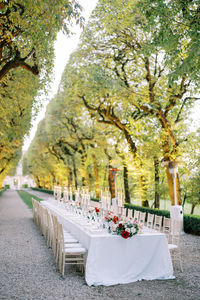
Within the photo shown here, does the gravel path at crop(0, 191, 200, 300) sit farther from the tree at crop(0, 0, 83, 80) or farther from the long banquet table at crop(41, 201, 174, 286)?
the tree at crop(0, 0, 83, 80)

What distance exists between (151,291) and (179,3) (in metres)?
6.22

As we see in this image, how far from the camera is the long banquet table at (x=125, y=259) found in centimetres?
549

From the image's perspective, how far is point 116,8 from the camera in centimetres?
1259

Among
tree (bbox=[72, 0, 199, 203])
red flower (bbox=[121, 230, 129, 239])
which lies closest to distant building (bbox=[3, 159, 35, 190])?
tree (bbox=[72, 0, 199, 203])

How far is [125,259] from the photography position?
5.68 meters

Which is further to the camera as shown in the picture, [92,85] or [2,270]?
[92,85]

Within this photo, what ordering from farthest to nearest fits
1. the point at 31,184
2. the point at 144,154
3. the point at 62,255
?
the point at 31,184, the point at 144,154, the point at 62,255

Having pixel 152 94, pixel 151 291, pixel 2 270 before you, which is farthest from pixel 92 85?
pixel 151 291

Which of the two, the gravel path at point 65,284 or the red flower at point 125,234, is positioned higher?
the red flower at point 125,234

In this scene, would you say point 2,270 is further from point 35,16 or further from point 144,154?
point 144,154

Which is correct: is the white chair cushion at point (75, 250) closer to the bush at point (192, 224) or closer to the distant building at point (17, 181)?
the bush at point (192, 224)

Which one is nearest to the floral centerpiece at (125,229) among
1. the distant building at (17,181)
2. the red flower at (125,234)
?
the red flower at (125,234)

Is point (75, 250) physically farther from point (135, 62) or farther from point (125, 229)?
point (135, 62)

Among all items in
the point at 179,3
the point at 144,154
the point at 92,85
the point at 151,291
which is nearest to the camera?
the point at 151,291
